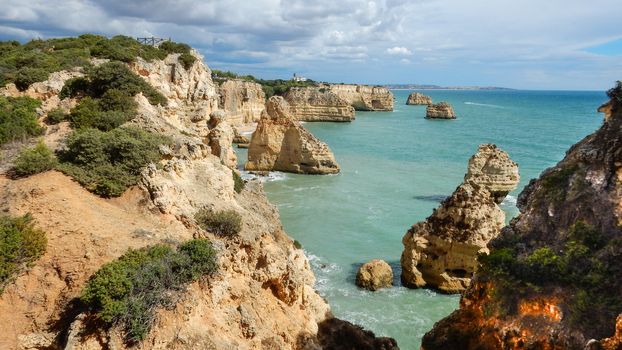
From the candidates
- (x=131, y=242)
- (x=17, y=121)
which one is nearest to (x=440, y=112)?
(x=17, y=121)

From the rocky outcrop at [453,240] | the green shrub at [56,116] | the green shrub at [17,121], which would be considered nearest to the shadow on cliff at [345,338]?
the rocky outcrop at [453,240]

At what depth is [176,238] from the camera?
1048cm

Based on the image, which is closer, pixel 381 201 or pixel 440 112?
pixel 381 201

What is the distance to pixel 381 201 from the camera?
34500 mm

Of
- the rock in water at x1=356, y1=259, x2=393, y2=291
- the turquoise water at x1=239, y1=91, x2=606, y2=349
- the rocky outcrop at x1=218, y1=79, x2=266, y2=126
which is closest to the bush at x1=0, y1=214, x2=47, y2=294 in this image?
the turquoise water at x1=239, y1=91, x2=606, y2=349

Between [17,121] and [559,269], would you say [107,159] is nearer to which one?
[17,121]

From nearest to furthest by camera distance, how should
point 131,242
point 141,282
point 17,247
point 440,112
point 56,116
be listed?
point 141,282 → point 17,247 → point 131,242 → point 56,116 → point 440,112

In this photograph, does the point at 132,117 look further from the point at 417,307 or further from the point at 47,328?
the point at 417,307

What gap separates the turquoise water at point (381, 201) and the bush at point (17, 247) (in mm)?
11436

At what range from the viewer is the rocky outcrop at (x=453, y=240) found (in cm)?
1858

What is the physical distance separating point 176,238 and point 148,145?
3377 mm

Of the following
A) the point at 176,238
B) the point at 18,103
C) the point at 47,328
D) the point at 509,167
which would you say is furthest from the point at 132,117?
the point at 509,167

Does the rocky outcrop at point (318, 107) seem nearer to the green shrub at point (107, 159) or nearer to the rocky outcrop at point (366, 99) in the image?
the rocky outcrop at point (366, 99)

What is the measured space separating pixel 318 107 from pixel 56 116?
3202 inches
